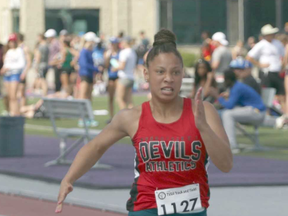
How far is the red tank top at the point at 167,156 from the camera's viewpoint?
14.9ft

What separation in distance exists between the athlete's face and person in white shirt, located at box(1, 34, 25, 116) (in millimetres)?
14691

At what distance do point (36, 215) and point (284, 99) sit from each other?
11009 mm

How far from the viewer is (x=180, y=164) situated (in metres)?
4.59

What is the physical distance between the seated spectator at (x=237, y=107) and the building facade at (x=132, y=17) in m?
29.0

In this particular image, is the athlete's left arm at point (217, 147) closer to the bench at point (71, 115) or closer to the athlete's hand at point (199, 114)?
the athlete's hand at point (199, 114)

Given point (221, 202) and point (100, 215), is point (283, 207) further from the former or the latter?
point (100, 215)

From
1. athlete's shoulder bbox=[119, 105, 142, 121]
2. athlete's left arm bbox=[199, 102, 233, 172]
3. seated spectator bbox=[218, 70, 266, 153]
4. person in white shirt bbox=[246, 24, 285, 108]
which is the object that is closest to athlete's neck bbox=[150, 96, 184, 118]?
athlete's shoulder bbox=[119, 105, 142, 121]

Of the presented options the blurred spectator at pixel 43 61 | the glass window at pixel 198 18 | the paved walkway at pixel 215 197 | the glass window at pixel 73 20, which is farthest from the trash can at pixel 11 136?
the glass window at pixel 73 20

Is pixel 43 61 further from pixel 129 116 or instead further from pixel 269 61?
pixel 129 116

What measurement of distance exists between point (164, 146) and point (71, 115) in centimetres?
801

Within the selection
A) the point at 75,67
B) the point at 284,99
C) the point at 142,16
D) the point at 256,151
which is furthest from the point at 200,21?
the point at 256,151

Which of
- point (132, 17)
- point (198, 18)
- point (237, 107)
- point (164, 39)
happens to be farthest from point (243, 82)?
point (132, 17)

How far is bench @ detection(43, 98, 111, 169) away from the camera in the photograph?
39.2 ft

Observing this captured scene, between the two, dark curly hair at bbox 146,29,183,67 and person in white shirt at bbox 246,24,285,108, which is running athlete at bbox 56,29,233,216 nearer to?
dark curly hair at bbox 146,29,183,67
